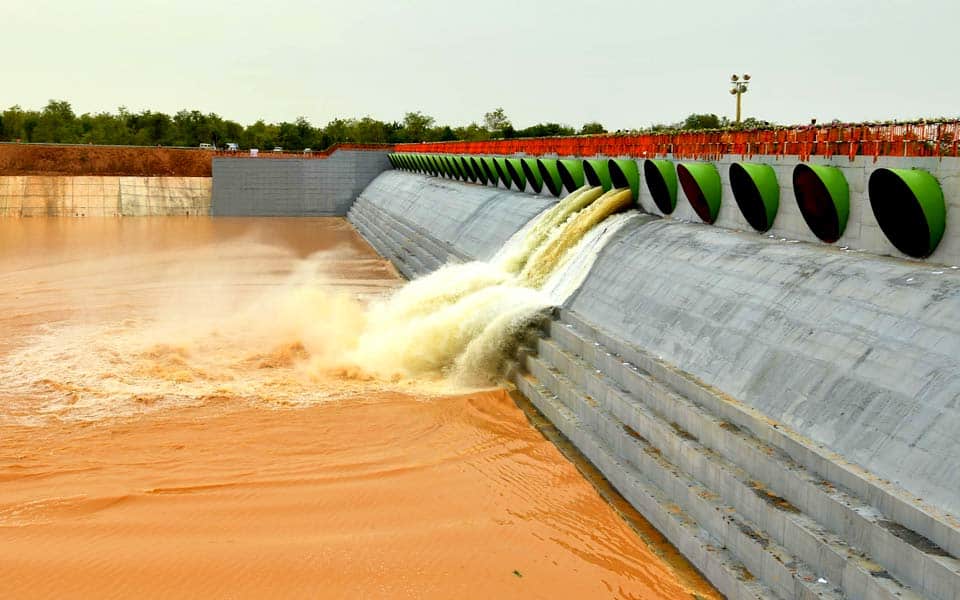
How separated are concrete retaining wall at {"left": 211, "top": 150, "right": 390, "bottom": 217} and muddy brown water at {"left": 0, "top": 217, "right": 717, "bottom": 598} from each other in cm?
3680

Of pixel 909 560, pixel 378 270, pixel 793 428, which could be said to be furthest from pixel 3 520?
pixel 378 270

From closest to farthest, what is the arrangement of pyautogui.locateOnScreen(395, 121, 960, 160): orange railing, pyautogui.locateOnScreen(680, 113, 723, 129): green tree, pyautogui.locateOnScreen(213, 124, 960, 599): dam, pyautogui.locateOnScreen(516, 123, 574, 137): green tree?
1. pyautogui.locateOnScreen(213, 124, 960, 599): dam
2. pyautogui.locateOnScreen(395, 121, 960, 160): orange railing
3. pyautogui.locateOnScreen(680, 113, 723, 129): green tree
4. pyautogui.locateOnScreen(516, 123, 574, 137): green tree

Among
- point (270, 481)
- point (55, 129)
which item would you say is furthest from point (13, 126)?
point (270, 481)

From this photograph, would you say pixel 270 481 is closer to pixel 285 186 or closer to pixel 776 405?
pixel 776 405

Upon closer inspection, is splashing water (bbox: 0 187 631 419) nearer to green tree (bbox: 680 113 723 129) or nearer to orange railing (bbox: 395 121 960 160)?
orange railing (bbox: 395 121 960 160)

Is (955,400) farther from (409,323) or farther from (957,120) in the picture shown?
(409,323)

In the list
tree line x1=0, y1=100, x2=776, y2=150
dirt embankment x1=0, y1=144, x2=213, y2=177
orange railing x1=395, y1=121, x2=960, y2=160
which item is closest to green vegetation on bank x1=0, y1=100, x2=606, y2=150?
tree line x1=0, y1=100, x2=776, y2=150

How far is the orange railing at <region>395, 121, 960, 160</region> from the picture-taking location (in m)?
11.7

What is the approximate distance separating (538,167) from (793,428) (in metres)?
19.0

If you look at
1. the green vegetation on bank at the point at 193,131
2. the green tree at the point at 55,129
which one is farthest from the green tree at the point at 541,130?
the green tree at the point at 55,129

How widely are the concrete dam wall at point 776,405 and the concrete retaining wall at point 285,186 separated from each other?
44.6 meters

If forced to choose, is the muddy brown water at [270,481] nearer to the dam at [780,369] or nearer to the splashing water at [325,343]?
the splashing water at [325,343]

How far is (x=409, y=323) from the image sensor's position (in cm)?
2044

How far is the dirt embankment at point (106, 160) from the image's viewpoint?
63562mm
